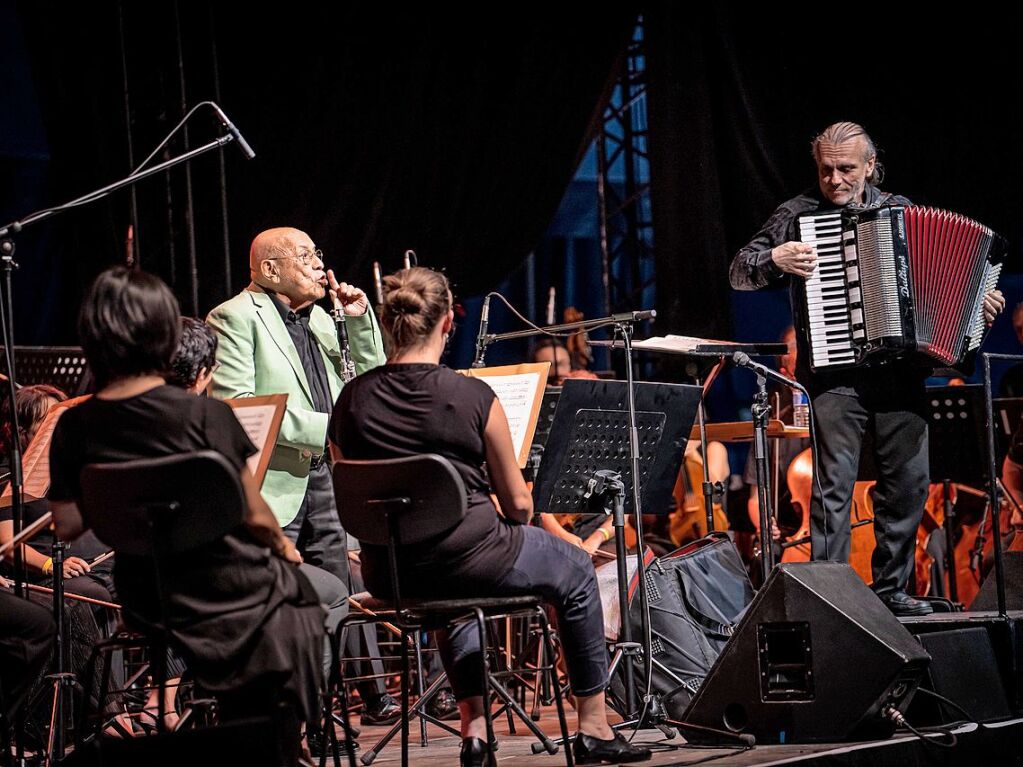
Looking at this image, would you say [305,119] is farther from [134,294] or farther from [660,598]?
[134,294]

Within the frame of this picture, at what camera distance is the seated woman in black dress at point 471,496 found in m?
3.29

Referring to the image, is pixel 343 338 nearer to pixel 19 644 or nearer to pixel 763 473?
pixel 763 473

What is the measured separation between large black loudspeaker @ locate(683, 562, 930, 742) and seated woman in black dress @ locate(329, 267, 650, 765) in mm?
476

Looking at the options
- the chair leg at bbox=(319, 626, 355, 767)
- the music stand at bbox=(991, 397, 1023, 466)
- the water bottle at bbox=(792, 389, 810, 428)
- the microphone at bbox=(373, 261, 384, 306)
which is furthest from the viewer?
the water bottle at bbox=(792, 389, 810, 428)

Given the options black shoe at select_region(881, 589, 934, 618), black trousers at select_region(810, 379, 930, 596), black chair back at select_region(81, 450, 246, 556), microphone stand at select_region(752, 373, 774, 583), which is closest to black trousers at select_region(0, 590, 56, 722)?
black chair back at select_region(81, 450, 246, 556)

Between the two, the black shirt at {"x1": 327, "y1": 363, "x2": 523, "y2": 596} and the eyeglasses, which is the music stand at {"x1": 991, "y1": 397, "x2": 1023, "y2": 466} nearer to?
the eyeglasses

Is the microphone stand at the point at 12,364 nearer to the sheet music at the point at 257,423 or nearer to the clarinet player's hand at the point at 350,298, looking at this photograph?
the sheet music at the point at 257,423

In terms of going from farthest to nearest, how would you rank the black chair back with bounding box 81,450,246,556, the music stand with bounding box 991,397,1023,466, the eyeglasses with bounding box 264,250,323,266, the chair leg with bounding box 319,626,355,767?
the music stand with bounding box 991,397,1023,466, the eyeglasses with bounding box 264,250,323,266, the chair leg with bounding box 319,626,355,767, the black chair back with bounding box 81,450,246,556

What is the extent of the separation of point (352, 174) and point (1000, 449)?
373 cm

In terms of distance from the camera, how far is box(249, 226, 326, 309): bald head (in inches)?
179

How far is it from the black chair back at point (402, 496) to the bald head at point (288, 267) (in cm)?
149

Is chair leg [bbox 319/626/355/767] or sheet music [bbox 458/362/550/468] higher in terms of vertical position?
sheet music [bbox 458/362/550/468]

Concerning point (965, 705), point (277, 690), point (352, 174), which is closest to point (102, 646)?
point (277, 690)

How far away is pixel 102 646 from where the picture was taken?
297cm
